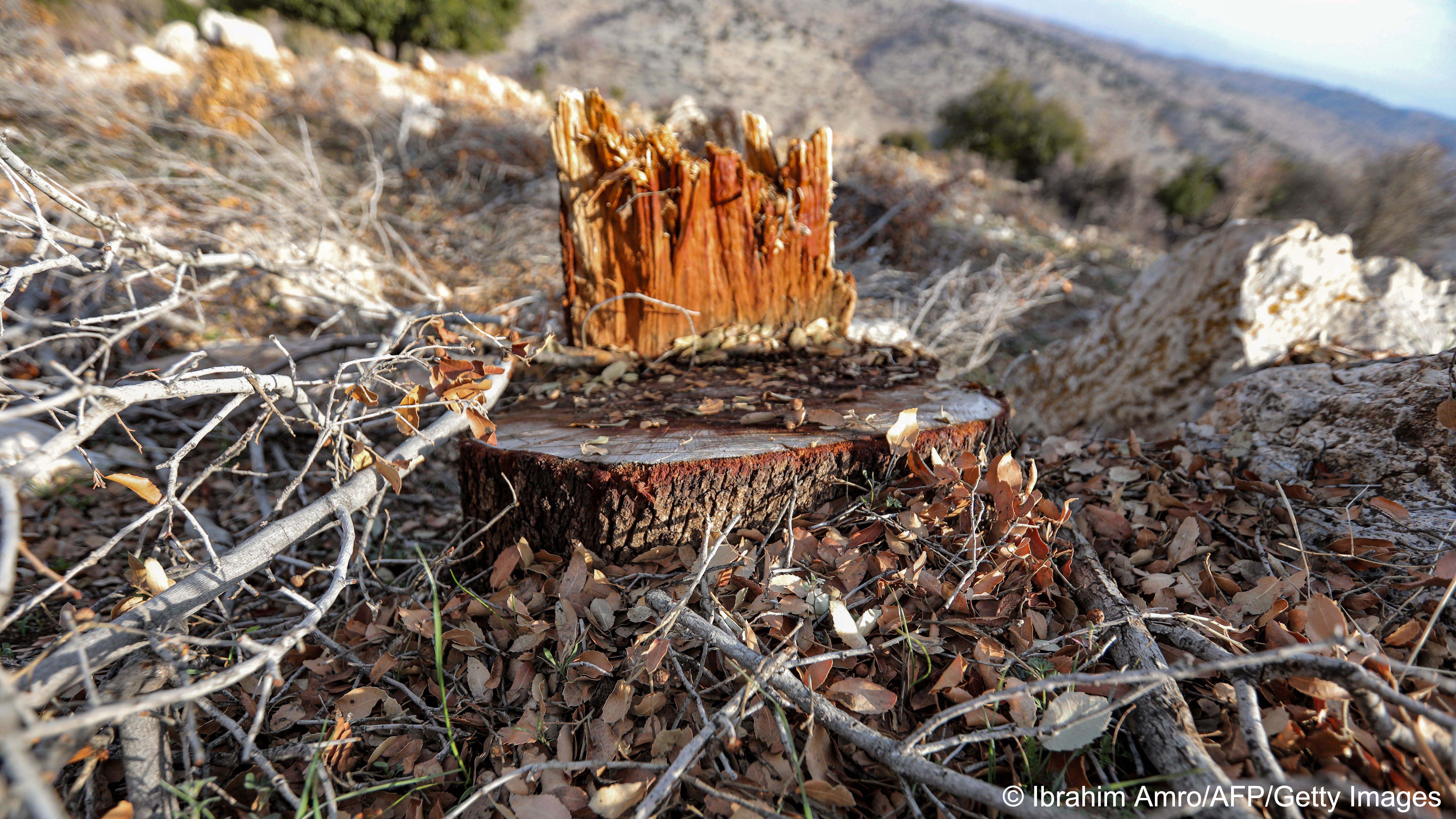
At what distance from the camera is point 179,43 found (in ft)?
33.2

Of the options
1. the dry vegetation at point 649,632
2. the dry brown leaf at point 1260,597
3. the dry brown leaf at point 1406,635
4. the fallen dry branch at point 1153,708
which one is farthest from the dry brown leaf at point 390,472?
the dry brown leaf at point 1406,635

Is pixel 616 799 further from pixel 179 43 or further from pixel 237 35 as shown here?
pixel 237 35

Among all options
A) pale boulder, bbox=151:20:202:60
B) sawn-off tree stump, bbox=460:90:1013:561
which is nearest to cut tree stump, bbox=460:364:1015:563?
sawn-off tree stump, bbox=460:90:1013:561

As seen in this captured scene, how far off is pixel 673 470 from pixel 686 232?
1.17 m

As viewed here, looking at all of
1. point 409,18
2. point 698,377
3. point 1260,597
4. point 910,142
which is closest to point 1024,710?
point 1260,597

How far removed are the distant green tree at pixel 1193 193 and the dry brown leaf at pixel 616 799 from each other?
15686 mm

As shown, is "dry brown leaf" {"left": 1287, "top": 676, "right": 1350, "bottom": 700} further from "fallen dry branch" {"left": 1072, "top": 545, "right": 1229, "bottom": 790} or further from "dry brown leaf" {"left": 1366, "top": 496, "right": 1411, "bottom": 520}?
"dry brown leaf" {"left": 1366, "top": 496, "right": 1411, "bottom": 520}

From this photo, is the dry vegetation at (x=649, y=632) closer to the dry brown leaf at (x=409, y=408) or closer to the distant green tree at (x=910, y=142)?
the dry brown leaf at (x=409, y=408)

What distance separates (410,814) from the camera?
3.83ft

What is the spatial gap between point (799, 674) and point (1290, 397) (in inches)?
79.9

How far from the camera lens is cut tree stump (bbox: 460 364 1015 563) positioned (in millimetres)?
1523

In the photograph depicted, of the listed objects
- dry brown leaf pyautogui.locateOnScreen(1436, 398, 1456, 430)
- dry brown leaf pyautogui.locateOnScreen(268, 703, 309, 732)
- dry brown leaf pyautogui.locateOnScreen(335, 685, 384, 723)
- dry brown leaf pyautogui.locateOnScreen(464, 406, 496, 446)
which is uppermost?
dry brown leaf pyautogui.locateOnScreen(1436, 398, 1456, 430)

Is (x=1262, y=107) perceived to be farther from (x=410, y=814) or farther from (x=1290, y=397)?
(x=410, y=814)

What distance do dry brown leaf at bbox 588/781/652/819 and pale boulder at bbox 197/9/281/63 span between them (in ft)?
44.6
